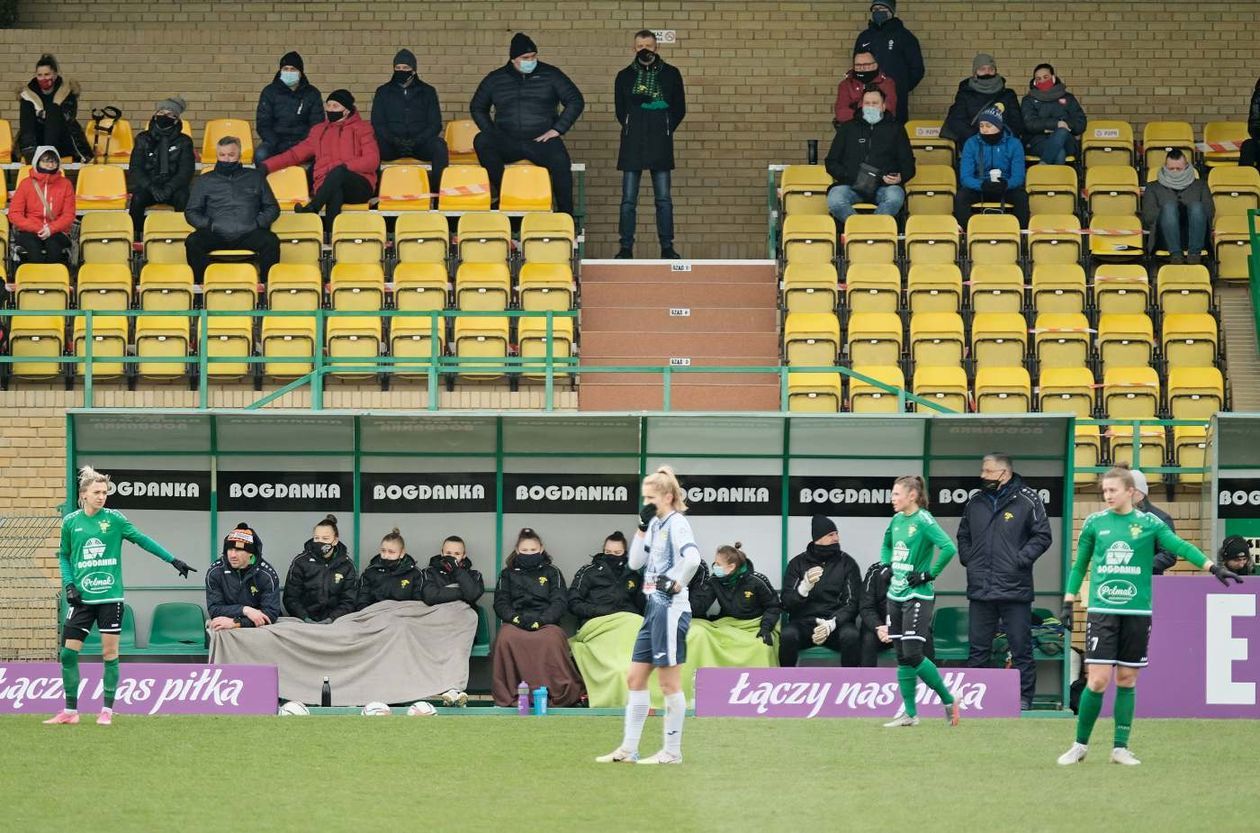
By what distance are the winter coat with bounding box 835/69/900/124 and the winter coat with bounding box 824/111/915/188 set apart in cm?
78

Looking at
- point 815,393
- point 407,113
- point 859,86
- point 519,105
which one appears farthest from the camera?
point 859,86

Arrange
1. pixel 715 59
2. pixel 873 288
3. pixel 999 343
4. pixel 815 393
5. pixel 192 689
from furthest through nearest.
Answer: pixel 715 59, pixel 873 288, pixel 999 343, pixel 815 393, pixel 192 689

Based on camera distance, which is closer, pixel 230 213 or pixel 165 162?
pixel 230 213

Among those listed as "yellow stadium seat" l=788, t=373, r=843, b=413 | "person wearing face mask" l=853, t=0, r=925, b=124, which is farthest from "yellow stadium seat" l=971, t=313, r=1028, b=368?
"person wearing face mask" l=853, t=0, r=925, b=124

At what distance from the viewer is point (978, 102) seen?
70.5ft

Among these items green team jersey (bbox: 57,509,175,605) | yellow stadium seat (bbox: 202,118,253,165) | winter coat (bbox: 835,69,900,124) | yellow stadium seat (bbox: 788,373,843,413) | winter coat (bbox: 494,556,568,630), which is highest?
winter coat (bbox: 835,69,900,124)

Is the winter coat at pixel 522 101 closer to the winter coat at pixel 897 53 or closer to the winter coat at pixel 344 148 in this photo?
the winter coat at pixel 344 148

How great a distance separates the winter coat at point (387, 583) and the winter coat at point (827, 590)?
308 cm

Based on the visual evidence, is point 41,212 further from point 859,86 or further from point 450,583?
point 859,86

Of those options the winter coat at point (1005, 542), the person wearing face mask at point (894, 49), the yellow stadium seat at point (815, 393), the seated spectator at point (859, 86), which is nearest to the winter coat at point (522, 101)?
the seated spectator at point (859, 86)

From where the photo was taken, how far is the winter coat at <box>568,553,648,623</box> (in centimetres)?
1599

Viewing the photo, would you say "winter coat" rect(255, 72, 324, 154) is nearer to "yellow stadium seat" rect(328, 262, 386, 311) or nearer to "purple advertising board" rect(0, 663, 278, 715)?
"yellow stadium seat" rect(328, 262, 386, 311)

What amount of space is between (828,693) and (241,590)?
4.90m

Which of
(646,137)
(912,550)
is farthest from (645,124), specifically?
(912,550)
